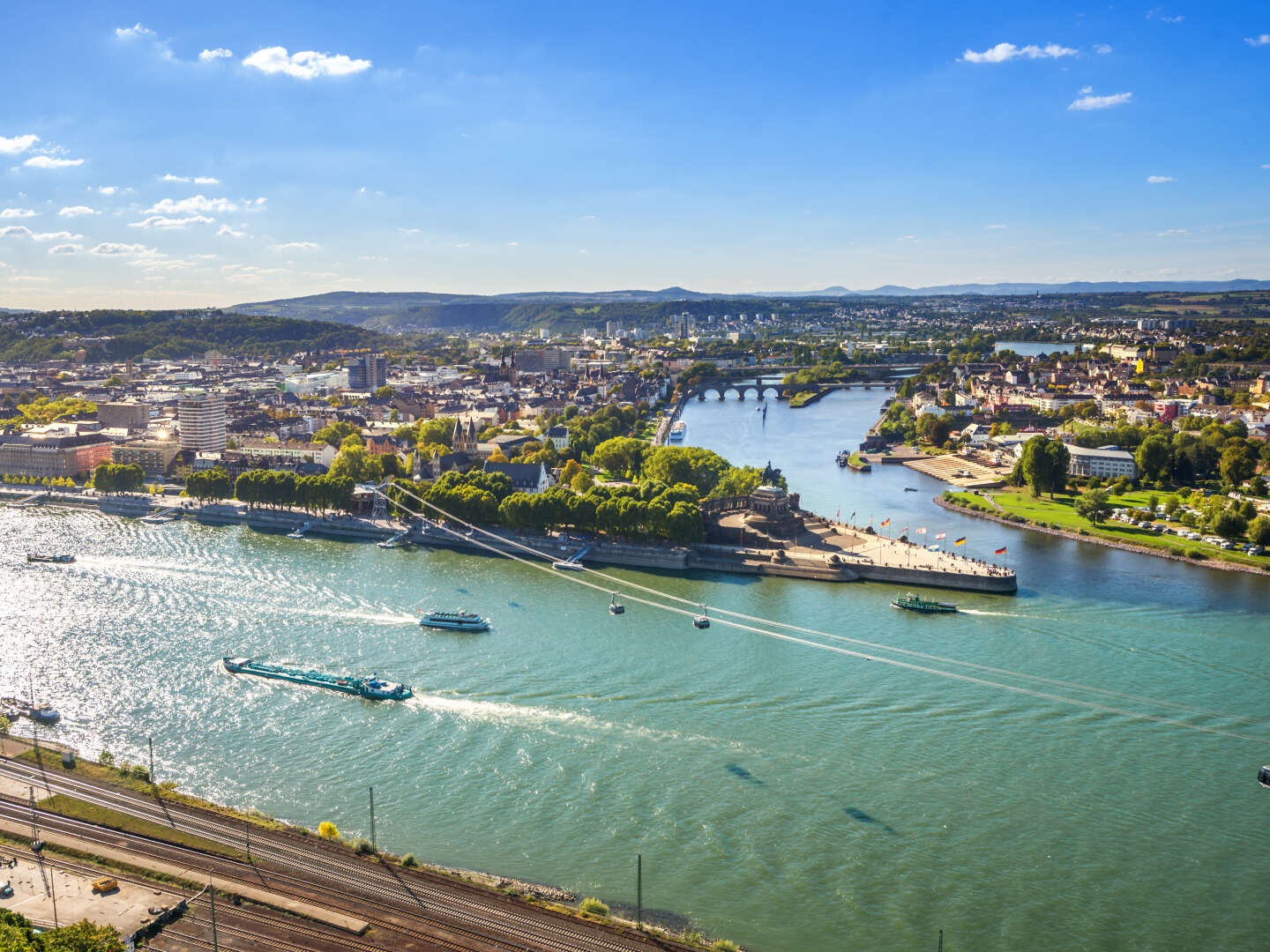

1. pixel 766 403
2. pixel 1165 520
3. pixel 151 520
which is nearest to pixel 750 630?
pixel 1165 520

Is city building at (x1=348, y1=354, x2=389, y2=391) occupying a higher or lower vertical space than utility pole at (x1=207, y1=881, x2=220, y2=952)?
higher

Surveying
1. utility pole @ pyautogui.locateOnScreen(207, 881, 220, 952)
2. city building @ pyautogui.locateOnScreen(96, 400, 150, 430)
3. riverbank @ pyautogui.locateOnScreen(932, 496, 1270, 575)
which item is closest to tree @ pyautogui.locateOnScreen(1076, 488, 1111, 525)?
riverbank @ pyautogui.locateOnScreen(932, 496, 1270, 575)

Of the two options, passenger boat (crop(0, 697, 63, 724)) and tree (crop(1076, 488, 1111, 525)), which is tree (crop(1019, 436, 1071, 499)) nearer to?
tree (crop(1076, 488, 1111, 525))

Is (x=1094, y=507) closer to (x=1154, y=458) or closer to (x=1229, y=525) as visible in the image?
(x=1229, y=525)

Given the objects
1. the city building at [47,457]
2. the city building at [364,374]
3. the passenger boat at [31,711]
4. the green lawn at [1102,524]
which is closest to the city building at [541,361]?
the city building at [364,374]

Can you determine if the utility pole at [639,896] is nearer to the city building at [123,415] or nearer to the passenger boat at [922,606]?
the passenger boat at [922,606]

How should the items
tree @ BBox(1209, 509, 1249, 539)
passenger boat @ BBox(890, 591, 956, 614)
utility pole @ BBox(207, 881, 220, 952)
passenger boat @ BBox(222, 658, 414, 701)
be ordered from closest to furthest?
utility pole @ BBox(207, 881, 220, 952)
passenger boat @ BBox(222, 658, 414, 701)
passenger boat @ BBox(890, 591, 956, 614)
tree @ BBox(1209, 509, 1249, 539)

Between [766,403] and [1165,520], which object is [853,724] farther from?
[766,403]
